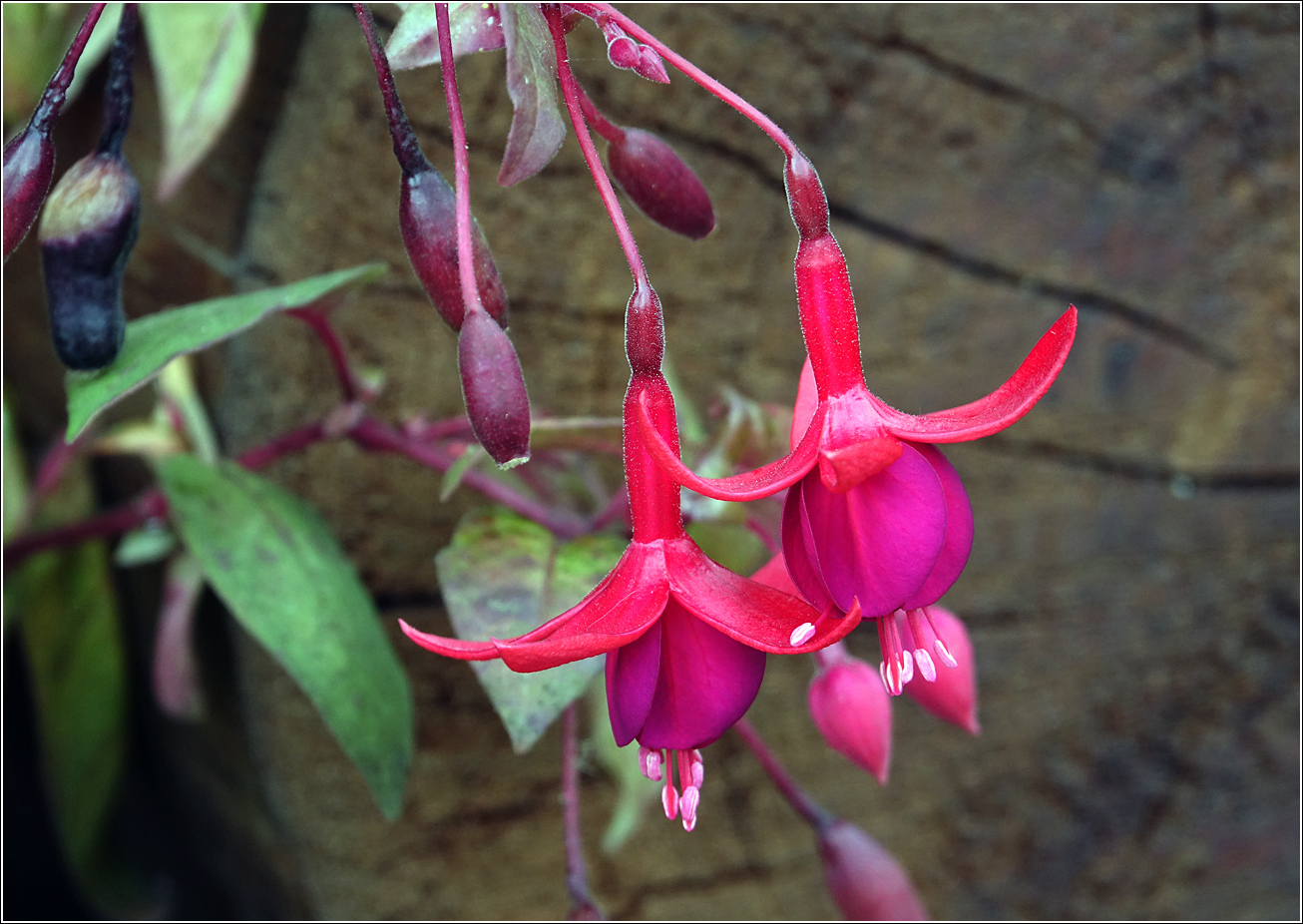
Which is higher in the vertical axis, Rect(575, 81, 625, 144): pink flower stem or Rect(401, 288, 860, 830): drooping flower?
Rect(575, 81, 625, 144): pink flower stem

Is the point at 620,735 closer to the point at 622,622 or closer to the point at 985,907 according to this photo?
the point at 622,622

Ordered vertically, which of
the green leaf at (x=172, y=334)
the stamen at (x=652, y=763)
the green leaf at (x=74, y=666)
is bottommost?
the green leaf at (x=74, y=666)

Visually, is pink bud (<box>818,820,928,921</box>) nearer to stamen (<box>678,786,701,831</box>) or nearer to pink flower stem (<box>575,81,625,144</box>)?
stamen (<box>678,786,701,831</box>)

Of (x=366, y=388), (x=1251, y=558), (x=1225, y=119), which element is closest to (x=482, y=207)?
(x=366, y=388)

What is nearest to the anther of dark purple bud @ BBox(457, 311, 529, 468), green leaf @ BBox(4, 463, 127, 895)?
dark purple bud @ BBox(457, 311, 529, 468)

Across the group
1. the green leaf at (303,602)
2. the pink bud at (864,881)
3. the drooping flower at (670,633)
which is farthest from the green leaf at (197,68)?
the pink bud at (864,881)

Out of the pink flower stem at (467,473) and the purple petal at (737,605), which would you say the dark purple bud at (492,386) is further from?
the pink flower stem at (467,473)
